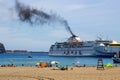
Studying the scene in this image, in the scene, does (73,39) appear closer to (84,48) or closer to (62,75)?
(84,48)

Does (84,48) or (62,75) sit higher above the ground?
(84,48)

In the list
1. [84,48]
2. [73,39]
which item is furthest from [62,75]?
[84,48]

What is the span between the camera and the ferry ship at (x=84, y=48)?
154500 mm

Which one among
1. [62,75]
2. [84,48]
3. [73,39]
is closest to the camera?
[62,75]

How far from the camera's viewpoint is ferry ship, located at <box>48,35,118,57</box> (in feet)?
507

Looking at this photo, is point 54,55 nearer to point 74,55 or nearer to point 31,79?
point 74,55

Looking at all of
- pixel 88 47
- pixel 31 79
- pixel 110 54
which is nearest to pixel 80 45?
pixel 88 47

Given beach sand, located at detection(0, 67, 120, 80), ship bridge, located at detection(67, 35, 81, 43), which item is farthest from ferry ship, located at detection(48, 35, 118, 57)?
beach sand, located at detection(0, 67, 120, 80)

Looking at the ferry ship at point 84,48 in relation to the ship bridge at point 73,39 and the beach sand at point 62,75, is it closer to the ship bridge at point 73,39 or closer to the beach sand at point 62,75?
the ship bridge at point 73,39

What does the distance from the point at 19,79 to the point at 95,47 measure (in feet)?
407

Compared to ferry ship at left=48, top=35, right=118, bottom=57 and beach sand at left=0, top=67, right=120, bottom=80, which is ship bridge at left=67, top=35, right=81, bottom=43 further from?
beach sand at left=0, top=67, right=120, bottom=80

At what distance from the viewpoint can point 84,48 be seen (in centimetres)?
16300

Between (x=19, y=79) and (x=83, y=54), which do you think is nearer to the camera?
(x=19, y=79)

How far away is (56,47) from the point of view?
177500 mm
